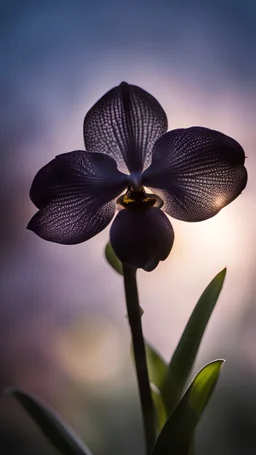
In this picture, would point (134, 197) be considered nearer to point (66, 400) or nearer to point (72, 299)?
point (72, 299)

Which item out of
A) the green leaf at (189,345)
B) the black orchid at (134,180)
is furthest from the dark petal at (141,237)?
the green leaf at (189,345)

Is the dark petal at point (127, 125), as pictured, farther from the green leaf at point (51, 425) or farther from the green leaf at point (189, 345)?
the green leaf at point (51, 425)

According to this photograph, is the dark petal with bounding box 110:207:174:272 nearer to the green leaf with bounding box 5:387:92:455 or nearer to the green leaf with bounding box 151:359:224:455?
the green leaf with bounding box 151:359:224:455

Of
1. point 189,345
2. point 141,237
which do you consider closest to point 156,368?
point 189,345

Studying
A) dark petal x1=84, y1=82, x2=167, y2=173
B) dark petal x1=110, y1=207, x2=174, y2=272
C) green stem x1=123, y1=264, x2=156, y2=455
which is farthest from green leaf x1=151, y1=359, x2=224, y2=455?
dark petal x1=84, y1=82, x2=167, y2=173

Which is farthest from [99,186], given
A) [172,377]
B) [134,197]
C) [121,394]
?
[121,394]

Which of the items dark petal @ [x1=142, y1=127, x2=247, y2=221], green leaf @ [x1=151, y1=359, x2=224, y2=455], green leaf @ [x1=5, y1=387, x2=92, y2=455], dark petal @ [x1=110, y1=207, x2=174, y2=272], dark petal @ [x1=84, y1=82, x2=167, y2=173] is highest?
dark petal @ [x1=84, y1=82, x2=167, y2=173]
